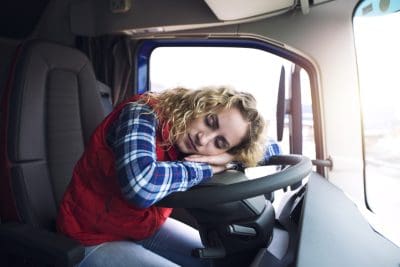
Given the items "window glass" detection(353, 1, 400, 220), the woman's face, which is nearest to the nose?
the woman's face

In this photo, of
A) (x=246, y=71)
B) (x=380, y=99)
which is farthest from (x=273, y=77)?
(x=380, y=99)

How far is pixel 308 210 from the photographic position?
86 cm

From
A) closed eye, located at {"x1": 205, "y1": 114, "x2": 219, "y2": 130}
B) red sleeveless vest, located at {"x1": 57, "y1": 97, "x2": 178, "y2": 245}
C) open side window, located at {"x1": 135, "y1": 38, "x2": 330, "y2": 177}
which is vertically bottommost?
red sleeveless vest, located at {"x1": 57, "y1": 97, "x2": 178, "y2": 245}

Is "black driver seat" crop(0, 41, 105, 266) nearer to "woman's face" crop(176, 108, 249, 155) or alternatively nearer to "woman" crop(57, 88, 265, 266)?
"woman" crop(57, 88, 265, 266)

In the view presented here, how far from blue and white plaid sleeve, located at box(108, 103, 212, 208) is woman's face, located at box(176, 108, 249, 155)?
4.4 inches

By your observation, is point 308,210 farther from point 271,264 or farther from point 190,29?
point 190,29

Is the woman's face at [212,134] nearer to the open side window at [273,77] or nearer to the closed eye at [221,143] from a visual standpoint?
the closed eye at [221,143]

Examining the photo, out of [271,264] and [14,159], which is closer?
[271,264]

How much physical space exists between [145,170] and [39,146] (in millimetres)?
614

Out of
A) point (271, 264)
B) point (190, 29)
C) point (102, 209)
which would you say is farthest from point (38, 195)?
point (190, 29)

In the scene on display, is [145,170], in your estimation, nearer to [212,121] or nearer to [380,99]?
[212,121]

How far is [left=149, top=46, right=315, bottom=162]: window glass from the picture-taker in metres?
1.67

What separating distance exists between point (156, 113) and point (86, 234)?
0.43 m

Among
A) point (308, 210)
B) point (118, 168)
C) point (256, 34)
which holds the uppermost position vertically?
point (256, 34)
